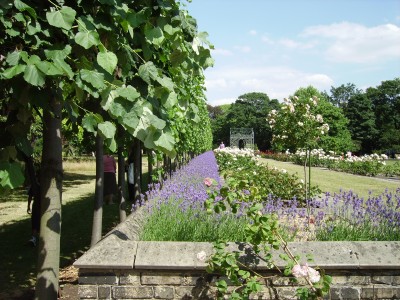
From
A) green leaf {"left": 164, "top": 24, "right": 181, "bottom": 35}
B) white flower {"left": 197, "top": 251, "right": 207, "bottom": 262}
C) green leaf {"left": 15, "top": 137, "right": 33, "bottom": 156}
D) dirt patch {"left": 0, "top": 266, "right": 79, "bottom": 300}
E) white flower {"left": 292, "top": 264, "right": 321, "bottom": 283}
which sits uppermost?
green leaf {"left": 164, "top": 24, "right": 181, "bottom": 35}

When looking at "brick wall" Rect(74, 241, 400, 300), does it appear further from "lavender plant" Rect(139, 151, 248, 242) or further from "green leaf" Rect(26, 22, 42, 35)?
"green leaf" Rect(26, 22, 42, 35)

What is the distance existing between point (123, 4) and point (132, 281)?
2.04 meters

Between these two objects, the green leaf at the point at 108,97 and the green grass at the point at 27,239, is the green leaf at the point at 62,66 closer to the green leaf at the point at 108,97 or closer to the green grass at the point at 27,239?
the green leaf at the point at 108,97

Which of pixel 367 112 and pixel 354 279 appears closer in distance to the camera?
pixel 354 279

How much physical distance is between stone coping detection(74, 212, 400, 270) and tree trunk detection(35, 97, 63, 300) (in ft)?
1.38

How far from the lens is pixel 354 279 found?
3.31m

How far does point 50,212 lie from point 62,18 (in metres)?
1.97

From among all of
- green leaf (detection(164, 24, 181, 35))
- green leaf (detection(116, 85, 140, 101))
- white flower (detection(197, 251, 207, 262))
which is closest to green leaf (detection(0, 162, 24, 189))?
green leaf (detection(116, 85, 140, 101))

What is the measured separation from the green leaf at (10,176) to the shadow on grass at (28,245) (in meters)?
3.58

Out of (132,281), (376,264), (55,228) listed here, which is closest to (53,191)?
(55,228)

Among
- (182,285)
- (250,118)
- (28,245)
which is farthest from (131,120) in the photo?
(250,118)

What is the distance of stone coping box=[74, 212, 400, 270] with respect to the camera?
3.12m

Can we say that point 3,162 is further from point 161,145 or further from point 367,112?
point 367,112

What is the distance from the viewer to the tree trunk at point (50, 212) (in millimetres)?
3404
